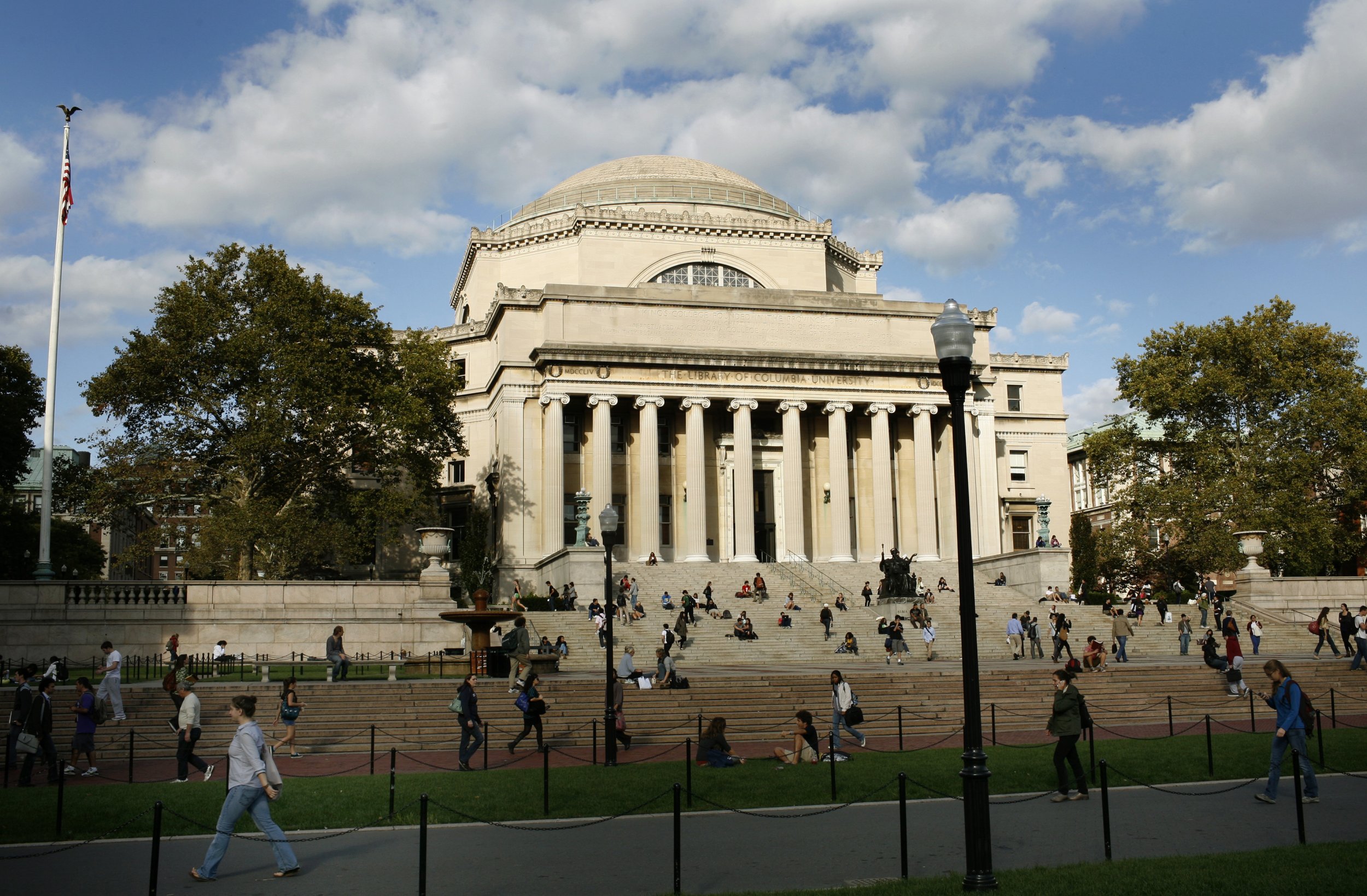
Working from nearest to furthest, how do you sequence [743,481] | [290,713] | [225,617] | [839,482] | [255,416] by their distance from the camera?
1. [290,713]
2. [225,617]
3. [255,416]
4. [743,481]
5. [839,482]

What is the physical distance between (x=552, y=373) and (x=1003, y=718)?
35.5m

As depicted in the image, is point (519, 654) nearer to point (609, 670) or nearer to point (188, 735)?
point (609, 670)

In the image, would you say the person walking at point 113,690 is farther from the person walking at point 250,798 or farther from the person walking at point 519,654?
the person walking at point 250,798

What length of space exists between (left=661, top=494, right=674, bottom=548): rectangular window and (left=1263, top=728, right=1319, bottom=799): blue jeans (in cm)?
4580

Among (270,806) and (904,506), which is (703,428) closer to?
(904,506)

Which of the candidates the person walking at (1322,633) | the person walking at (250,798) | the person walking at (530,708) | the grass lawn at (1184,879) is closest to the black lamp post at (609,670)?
the person walking at (530,708)

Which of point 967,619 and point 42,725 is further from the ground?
point 967,619

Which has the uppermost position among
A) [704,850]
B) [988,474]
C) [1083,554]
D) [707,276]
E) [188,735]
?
[707,276]

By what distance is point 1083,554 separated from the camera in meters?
63.2

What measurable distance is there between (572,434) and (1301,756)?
157ft

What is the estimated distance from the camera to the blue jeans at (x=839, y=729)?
66.4 ft

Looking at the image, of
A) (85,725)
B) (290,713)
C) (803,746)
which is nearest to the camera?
(85,725)

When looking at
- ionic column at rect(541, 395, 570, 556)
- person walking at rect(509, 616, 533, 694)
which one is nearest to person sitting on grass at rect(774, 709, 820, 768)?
person walking at rect(509, 616, 533, 694)

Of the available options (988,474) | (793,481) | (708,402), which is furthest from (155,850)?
(988,474)
